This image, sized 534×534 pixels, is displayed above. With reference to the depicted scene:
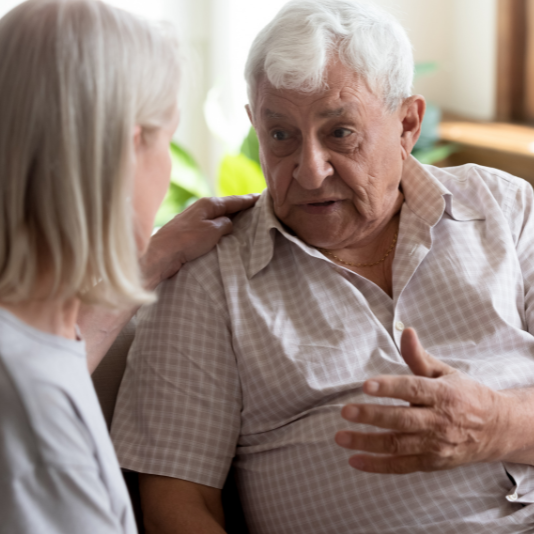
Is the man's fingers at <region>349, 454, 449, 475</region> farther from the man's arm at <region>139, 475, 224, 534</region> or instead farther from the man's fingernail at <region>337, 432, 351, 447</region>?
the man's arm at <region>139, 475, 224, 534</region>

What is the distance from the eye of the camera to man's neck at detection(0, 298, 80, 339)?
0.81 metres

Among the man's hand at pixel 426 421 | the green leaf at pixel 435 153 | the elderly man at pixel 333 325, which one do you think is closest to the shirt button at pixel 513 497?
the elderly man at pixel 333 325

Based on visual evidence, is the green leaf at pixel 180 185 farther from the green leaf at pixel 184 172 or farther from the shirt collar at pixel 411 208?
the shirt collar at pixel 411 208

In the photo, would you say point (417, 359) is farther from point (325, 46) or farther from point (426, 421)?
point (325, 46)

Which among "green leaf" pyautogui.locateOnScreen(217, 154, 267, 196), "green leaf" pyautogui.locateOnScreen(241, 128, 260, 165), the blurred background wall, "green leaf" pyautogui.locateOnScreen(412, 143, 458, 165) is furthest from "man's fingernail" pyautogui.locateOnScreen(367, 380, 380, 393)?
the blurred background wall

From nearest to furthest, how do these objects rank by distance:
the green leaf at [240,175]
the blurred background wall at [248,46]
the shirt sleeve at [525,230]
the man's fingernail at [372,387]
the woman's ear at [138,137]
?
the woman's ear at [138,137], the man's fingernail at [372,387], the shirt sleeve at [525,230], the green leaf at [240,175], the blurred background wall at [248,46]

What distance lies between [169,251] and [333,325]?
0.36m

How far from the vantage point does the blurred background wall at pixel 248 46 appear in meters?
3.53

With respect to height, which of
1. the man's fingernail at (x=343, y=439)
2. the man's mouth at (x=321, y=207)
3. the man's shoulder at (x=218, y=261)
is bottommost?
the man's fingernail at (x=343, y=439)

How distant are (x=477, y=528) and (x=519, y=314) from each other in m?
0.45

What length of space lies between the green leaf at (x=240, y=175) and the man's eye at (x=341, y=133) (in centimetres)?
128

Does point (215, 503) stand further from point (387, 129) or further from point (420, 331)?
point (387, 129)

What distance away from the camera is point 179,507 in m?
1.21

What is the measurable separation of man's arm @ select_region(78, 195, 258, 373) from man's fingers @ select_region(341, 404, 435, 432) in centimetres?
52
